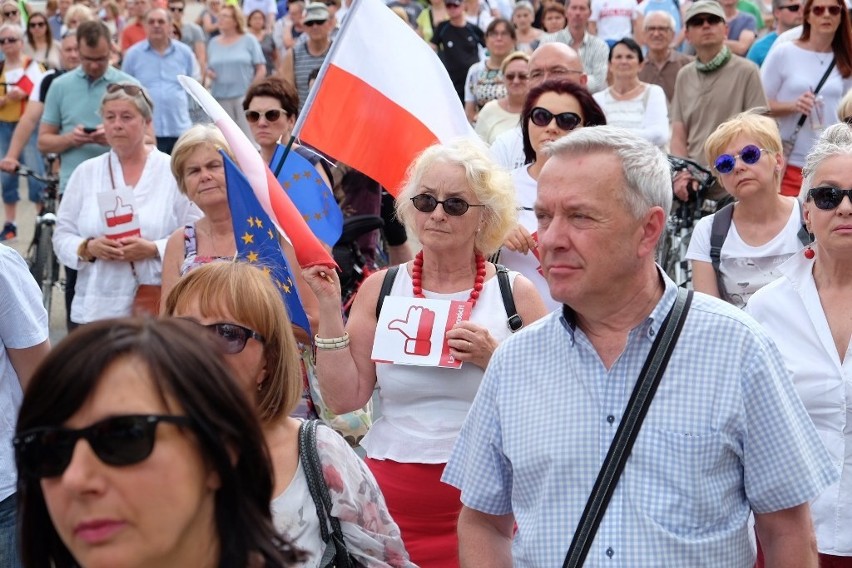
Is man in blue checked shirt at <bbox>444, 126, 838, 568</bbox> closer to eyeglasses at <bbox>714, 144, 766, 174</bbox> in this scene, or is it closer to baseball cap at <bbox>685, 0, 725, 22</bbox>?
eyeglasses at <bbox>714, 144, 766, 174</bbox>

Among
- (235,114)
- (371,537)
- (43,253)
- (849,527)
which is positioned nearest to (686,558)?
(371,537)

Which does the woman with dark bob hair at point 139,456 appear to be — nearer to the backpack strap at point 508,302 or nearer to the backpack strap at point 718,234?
the backpack strap at point 508,302

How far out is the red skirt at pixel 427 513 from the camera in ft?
13.7

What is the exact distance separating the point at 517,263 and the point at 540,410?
248 centimetres

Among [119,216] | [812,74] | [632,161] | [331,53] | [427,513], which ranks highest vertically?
[331,53]

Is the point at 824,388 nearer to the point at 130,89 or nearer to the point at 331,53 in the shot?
the point at 331,53

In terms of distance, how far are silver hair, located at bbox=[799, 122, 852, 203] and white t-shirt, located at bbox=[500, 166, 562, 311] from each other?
1272mm

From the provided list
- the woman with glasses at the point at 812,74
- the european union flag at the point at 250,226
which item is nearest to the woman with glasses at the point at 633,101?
the woman with glasses at the point at 812,74

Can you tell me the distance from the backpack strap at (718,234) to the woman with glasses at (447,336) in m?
1.15

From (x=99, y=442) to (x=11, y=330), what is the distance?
78.8 inches

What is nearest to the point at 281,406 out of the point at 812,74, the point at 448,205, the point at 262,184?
the point at 448,205

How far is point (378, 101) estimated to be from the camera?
5637 mm

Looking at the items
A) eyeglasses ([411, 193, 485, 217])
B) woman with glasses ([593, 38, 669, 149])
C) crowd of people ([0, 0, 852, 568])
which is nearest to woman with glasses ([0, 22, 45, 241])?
woman with glasses ([593, 38, 669, 149])

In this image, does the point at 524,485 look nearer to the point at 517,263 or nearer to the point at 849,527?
the point at 849,527
